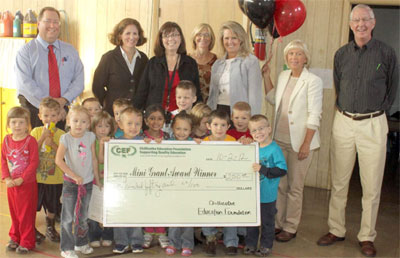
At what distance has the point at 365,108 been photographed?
3.79m

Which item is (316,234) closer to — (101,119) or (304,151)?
(304,151)

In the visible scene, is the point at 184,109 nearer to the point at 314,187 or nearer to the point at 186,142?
the point at 186,142

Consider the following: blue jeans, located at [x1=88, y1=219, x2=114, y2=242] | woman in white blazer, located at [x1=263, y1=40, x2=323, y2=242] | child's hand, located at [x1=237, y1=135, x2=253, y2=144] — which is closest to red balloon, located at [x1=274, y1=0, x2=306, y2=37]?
woman in white blazer, located at [x1=263, y1=40, x2=323, y2=242]

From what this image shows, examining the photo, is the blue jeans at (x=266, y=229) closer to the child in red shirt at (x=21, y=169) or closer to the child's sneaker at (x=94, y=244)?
the child's sneaker at (x=94, y=244)

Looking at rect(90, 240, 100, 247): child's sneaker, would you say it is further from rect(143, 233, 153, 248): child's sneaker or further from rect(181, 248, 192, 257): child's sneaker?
rect(181, 248, 192, 257): child's sneaker

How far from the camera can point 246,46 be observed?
4121mm

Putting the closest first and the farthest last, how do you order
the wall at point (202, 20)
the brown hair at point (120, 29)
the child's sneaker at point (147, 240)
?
the child's sneaker at point (147, 240) < the brown hair at point (120, 29) < the wall at point (202, 20)

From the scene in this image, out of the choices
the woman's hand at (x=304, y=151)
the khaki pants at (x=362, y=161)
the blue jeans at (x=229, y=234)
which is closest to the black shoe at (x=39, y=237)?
the blue jeans at (x=229, y=234)

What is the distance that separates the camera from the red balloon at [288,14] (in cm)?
415

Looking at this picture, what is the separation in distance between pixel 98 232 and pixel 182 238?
0.69 metres

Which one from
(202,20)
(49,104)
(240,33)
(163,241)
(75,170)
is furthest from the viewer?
(202,20)

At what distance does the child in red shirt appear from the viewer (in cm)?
349

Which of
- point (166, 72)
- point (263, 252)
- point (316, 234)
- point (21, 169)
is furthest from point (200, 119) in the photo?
point (316, 234)

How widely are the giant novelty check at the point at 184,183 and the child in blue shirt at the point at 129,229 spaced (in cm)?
13
